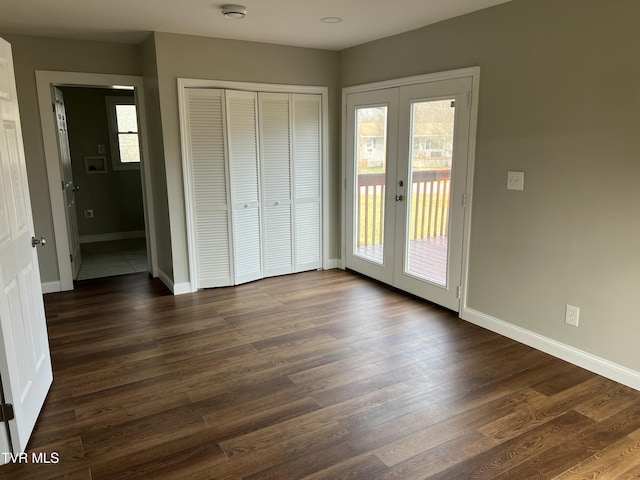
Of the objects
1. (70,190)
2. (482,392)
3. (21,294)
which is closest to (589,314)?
(482,392)

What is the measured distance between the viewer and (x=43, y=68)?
4.26 metres

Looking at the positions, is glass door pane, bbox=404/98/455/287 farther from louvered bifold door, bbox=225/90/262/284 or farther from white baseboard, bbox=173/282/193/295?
white baseboard, bbox=173/282/193/295

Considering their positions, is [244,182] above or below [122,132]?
below

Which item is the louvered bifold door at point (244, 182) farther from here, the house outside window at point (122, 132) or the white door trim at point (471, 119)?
the house outside window at point (122, 132)

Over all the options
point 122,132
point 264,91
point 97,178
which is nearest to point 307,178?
point 264,91

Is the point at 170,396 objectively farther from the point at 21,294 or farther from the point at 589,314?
the point at 589,314

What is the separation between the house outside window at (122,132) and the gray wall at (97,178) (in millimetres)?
66

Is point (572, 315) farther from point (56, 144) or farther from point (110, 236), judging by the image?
point (110, 236)

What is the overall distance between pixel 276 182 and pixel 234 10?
189cm

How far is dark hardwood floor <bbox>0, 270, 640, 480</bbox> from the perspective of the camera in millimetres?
2143

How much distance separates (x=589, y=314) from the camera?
2961 mm

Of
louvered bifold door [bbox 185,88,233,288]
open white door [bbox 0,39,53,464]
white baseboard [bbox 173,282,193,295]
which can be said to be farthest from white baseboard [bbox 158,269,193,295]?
open white door [bbox 0,39,53,464]

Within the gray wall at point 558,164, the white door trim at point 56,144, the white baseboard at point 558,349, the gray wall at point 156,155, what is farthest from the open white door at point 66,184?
the white baseboard at point 558,349

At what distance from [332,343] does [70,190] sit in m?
3.78
